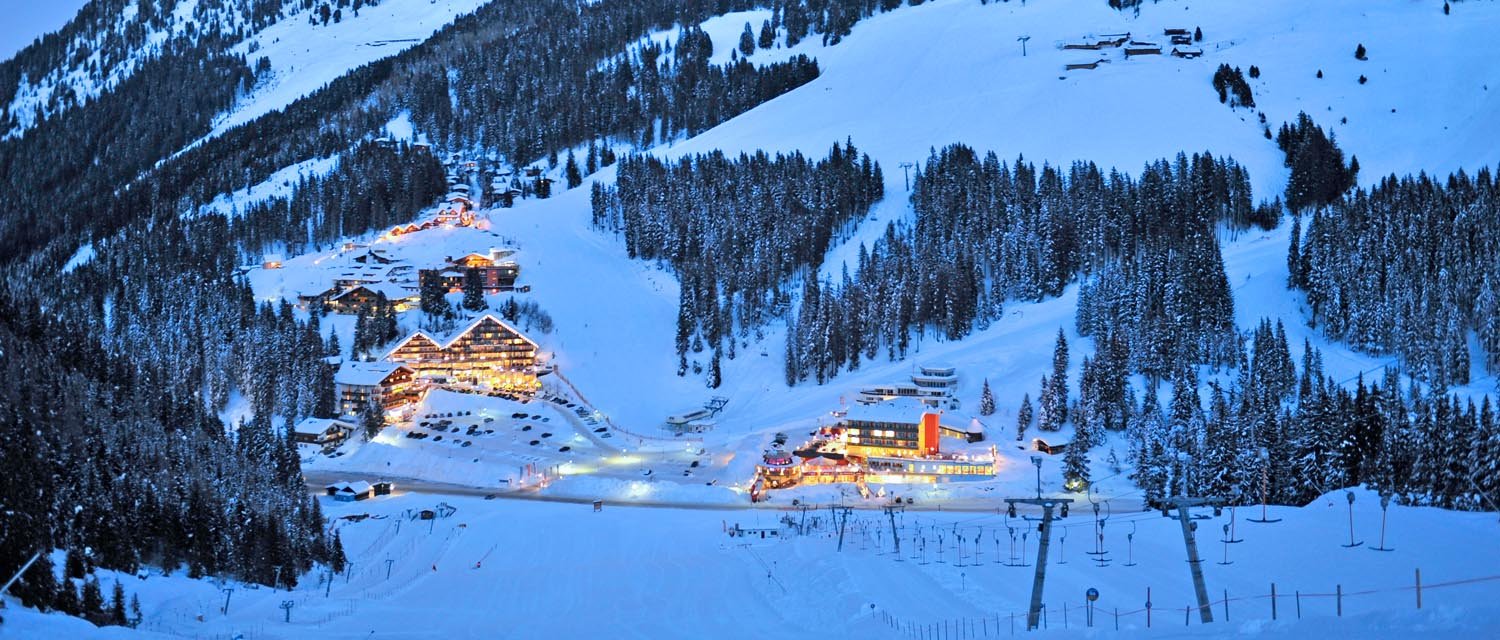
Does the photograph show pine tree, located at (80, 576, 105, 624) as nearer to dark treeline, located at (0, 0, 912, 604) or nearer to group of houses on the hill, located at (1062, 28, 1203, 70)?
dark treeline, located at (0, 0, 912, 604)

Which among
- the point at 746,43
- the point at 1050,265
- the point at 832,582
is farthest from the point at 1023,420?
the point at 746,43

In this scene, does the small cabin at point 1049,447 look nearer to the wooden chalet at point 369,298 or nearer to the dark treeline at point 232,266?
the dark treeline at point 232,266

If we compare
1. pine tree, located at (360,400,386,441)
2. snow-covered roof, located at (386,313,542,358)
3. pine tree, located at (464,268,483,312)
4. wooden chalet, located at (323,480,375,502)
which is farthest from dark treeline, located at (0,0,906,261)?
wooden chalet, located at (323,480,375,502)

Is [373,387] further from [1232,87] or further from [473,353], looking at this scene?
[1232,87]

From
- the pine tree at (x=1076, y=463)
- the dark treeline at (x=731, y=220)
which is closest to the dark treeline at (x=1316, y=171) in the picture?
the dark treeline at (x=731, y=220)

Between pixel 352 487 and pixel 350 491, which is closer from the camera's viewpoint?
pixel 350 491
